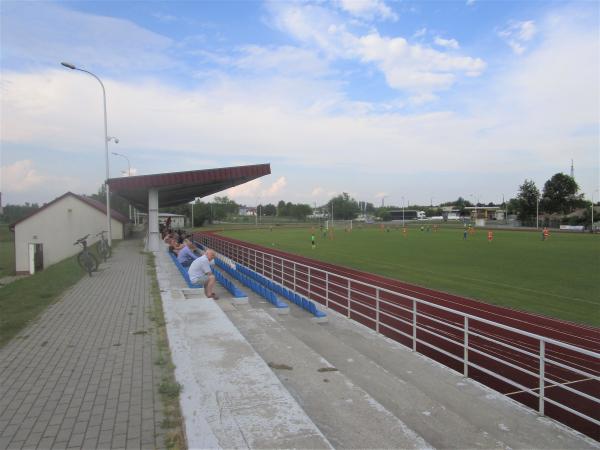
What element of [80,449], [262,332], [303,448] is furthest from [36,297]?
[303,448]

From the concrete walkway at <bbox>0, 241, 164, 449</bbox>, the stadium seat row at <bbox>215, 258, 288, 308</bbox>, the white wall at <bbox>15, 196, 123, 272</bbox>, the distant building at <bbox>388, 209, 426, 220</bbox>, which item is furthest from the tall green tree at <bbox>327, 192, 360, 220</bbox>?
the concrete walkway at <bbox>0, 241, 164, 449</bbox>

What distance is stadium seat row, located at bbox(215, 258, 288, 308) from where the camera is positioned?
10.7 meters

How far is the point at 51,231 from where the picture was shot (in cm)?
3095

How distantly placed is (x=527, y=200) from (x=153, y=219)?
8440 centimetres

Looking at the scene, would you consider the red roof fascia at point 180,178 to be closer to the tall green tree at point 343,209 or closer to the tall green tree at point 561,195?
the tall green tree at point 561,195

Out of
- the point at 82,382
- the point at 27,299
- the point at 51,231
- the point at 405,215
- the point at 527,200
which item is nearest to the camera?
the point at 82,382

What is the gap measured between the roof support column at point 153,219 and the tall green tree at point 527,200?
270 ft

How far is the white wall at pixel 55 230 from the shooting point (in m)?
30.1

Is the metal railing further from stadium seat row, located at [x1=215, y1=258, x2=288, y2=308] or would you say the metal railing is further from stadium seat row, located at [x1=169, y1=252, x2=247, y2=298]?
stadium seat row, located at [x1=169, y1=252, x2=247, y2=298]

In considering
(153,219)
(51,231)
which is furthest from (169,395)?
(51,231)

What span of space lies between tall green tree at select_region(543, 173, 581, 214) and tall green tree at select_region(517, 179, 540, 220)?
11.0ft

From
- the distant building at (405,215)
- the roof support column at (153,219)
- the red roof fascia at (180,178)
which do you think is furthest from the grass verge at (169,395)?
the distant building at (405,215)

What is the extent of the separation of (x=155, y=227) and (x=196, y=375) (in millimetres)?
18980

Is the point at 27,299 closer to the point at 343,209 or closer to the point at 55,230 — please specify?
the point at 55,230
